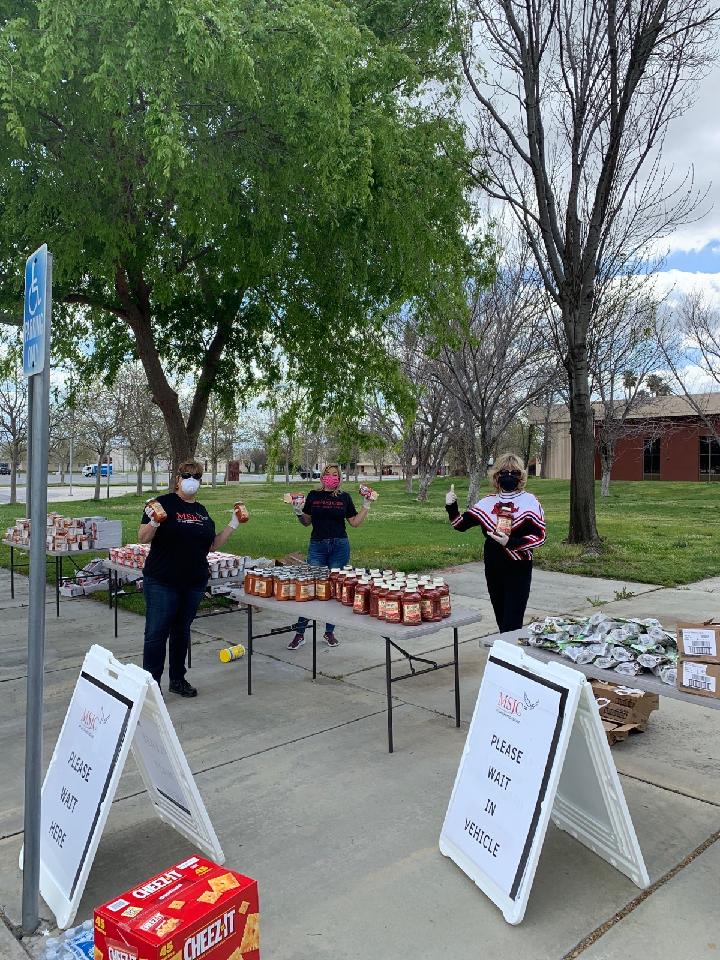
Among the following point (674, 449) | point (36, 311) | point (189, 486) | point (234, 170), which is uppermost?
point (234, 170)

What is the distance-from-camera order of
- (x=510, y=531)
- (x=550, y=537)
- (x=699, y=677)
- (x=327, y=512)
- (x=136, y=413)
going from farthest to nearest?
(x=136, y=413) < (x=550, y=537) < (x=327, y=512) < (x=510, y=531) < (x=699, y=677)

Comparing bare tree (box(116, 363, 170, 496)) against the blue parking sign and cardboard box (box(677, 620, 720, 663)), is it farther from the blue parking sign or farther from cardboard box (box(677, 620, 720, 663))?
Result: cardboard box (box(677, 620, 720, 663))

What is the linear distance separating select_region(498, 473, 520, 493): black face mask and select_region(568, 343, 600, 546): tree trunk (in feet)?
30.7

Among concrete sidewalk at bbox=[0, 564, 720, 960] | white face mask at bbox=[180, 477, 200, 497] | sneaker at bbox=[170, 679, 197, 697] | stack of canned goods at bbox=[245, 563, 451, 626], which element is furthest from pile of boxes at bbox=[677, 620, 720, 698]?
sneaker at bbox=[170, 679, 197, 697]

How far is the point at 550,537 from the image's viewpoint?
17.5 m

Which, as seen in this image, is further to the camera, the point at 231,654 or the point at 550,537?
the point at 550,537

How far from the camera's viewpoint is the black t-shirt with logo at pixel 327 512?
7453 millimetres

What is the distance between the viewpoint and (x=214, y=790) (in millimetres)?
4285

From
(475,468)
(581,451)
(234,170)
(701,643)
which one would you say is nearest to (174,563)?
(701,643)

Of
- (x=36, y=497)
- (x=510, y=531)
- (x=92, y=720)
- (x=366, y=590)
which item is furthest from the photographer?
(x=510, y=531)

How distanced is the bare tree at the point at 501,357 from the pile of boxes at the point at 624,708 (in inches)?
442

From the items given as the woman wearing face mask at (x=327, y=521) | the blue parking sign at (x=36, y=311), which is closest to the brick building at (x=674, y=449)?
the woman wearing face mask at (x=327, y=521)

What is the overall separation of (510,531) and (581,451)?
9748mm

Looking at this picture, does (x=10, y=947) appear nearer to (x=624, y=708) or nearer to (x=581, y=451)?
(x=624, y=708)
